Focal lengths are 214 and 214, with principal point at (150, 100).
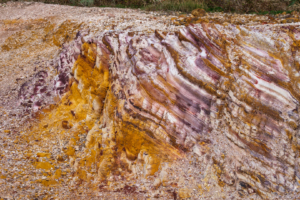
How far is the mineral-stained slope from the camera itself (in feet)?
15.9

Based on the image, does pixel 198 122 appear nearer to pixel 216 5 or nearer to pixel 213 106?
pixel 213 106

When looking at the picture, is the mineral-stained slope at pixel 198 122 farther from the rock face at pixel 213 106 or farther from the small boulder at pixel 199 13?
the small boulder at pixel 199 13

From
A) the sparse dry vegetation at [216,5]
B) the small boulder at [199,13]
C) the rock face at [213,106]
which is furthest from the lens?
the sparse dry vegetation at [216,5]

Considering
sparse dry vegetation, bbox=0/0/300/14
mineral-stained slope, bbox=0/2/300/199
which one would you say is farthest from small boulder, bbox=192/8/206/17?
mineral-stained slope, bbox=0/2/300/199

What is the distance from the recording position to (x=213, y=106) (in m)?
5.18

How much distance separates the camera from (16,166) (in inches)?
210

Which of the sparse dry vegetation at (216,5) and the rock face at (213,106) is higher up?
the sparse dry vegetation at (216,5)

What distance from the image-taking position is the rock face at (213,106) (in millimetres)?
4816

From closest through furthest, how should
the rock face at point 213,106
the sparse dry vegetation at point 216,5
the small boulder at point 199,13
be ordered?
the rock face at point 213,106, the small boulder at point 199,13, the sparse dry vegetation at point 216,5

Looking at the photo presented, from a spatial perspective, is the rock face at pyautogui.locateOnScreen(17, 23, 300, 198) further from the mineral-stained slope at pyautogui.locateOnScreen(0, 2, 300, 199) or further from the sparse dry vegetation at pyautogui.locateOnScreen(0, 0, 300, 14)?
the sparse dry vegetation at pyautogui.locateOnScreen(0, 0, 300, 14)

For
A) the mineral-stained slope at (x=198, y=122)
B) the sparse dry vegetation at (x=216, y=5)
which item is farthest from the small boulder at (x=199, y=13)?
the mineral-stained slope at (x=198, y=122)

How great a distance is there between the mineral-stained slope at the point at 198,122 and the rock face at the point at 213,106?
0.9 inches

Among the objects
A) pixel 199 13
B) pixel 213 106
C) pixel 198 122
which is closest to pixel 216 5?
pixel 199 13

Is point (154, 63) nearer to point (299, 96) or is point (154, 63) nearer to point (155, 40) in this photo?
point (155, 40)
